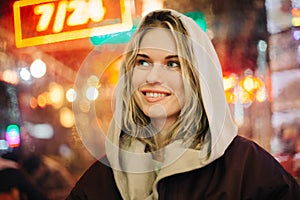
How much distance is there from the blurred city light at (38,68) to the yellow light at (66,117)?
0.56 ft

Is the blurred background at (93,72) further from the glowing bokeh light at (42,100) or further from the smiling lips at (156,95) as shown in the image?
the smiling lips at (156,95)

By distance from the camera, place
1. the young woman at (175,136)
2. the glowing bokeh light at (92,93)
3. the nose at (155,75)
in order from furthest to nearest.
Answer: the glowing bokeh light at (92,93)
the nose at (155,75)
the young woman at (175,136)

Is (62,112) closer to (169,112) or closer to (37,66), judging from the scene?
(37,66)

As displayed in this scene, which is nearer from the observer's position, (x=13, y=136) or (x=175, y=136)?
(x=175, y=136)

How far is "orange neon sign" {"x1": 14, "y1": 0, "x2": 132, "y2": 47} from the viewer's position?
161 cm

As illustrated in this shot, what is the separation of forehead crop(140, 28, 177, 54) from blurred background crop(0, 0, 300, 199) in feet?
0.89

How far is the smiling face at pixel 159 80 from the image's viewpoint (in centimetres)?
129

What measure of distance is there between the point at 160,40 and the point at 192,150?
349 mm

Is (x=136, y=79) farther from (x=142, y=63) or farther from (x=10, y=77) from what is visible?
(x=10, y=77)

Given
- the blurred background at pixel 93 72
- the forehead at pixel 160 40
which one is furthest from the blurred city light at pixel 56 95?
the forehead at pixel 160 40

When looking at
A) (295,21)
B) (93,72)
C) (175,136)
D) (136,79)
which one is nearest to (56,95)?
(93,72)

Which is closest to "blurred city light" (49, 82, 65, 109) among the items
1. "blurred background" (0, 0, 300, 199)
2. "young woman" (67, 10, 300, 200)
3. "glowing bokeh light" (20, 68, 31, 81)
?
"blurred background" (0, 0, 300, 199)

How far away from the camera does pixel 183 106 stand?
130 centimetres

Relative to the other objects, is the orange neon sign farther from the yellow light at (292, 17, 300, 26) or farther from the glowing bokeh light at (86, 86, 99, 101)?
the yellow light at (292, 17, 300, 26)
